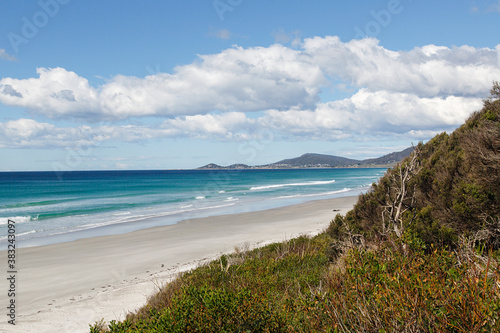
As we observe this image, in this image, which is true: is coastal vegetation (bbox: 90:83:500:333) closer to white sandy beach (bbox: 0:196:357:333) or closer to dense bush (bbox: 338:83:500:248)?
dense bush (bbox: 338:83:500:248)

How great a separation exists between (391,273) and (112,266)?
1229 centimetres

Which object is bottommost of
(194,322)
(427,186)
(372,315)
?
(194,322)

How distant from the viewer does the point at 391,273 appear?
3887 millimetres

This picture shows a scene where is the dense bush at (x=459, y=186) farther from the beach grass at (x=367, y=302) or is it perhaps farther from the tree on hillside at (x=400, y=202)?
the beach grass at (x=367, y=302)

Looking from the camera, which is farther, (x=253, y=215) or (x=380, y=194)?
(x=253, y=215)

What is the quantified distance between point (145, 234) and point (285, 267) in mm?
14310

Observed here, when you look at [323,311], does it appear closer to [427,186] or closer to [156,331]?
[156,331]

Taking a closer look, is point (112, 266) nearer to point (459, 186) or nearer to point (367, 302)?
point (459, 186)

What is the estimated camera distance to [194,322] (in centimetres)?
390

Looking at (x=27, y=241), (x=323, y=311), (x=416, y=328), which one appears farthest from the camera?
(x=27, y=241)

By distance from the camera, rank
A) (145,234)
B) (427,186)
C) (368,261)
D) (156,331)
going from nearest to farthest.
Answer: (156,331) → (368,261) → (427,186) → (145,234)

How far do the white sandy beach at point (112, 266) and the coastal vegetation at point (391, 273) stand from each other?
2218 millimetres

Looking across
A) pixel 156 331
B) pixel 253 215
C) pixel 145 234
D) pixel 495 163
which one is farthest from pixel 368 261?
pixel 253 215

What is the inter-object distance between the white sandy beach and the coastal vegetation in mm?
2218
